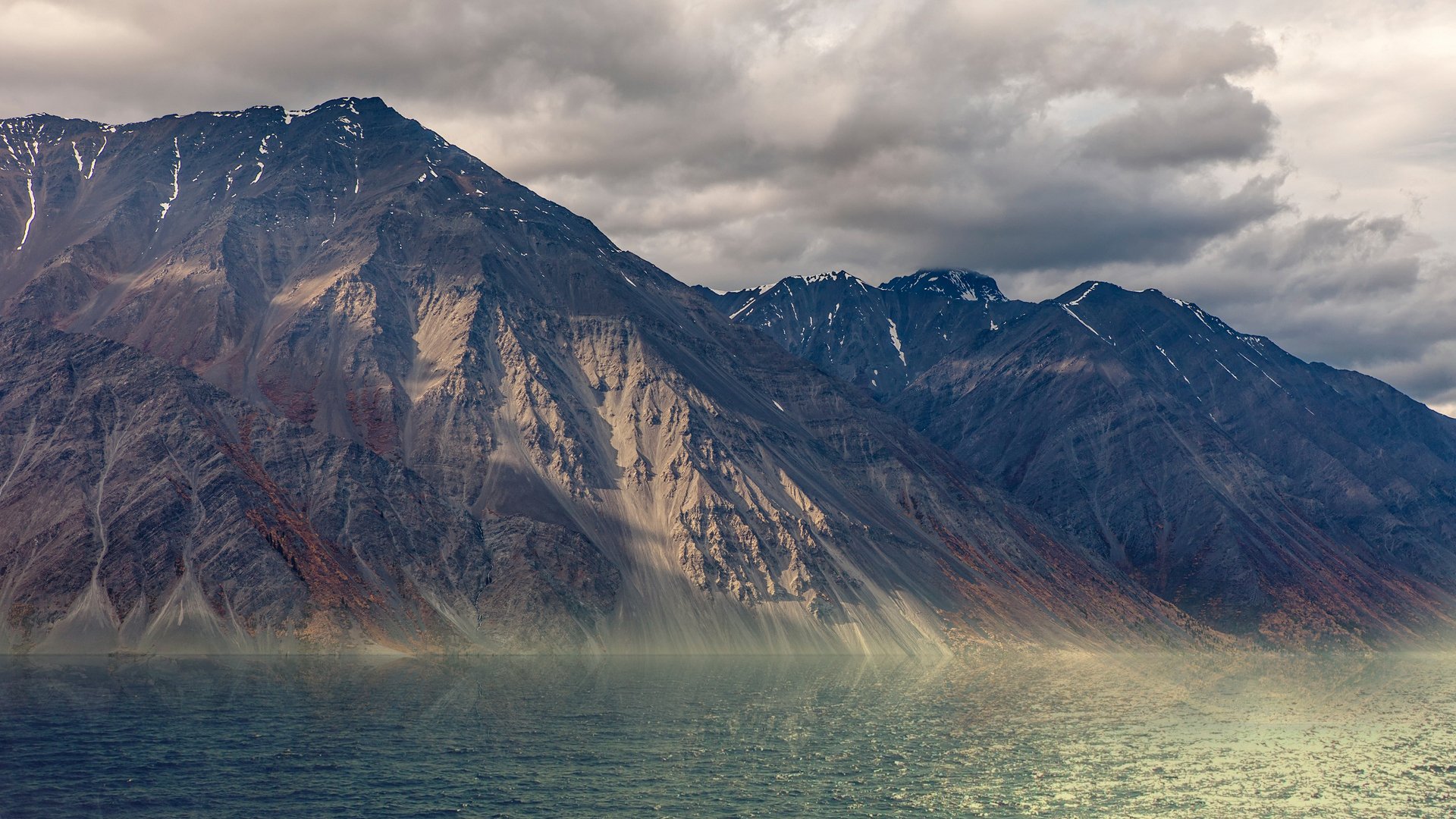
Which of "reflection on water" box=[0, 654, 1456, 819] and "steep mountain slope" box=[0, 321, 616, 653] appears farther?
"steep mountain slope" box=[0, 321, 616, 653]

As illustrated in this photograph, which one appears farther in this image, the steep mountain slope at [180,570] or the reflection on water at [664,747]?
the steep mountain slope at [180,570]

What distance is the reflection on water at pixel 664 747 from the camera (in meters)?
73.6

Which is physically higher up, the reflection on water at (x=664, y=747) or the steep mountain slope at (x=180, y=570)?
the steep mountain slope at (x=180, y=570)

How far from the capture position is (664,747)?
93500 mm

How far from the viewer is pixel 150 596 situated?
171m

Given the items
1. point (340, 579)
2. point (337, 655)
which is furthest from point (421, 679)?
point (340, 579)

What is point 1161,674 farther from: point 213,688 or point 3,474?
point 3,474

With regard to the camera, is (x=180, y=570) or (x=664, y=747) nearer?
(x=664, y=747)

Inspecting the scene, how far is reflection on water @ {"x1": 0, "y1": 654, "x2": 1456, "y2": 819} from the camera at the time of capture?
73562mm

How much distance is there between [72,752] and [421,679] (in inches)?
2368

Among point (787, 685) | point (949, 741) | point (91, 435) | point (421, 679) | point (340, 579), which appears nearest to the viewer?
point (949, 741)

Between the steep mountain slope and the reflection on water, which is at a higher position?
the steep mountain slope

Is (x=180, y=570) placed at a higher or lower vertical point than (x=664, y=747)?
higher

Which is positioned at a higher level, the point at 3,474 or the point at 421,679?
the point at 3,474
